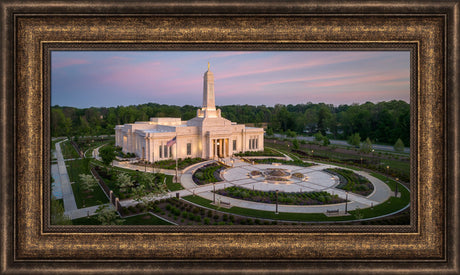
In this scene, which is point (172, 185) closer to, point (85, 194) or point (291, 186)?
point (85, 194)

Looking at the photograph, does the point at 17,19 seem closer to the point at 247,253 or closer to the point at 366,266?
the point at 247,253

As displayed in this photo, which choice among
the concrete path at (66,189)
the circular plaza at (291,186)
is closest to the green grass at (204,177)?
the circular plaza at (291,186)

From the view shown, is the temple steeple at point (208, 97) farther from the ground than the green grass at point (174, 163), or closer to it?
farther from the ground

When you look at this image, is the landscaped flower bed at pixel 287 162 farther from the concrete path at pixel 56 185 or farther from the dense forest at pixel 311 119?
the concrete path at pixel 56 185

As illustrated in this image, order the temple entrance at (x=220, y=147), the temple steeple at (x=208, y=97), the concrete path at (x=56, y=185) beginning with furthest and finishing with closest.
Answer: the temple steeple at (x=208, y=97), the temple entrance at (x=220, y=147), the concrete path at (x=56, y=185)

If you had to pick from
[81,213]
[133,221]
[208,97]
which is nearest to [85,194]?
[81,213]

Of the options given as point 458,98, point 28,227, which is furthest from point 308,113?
point 28,227
